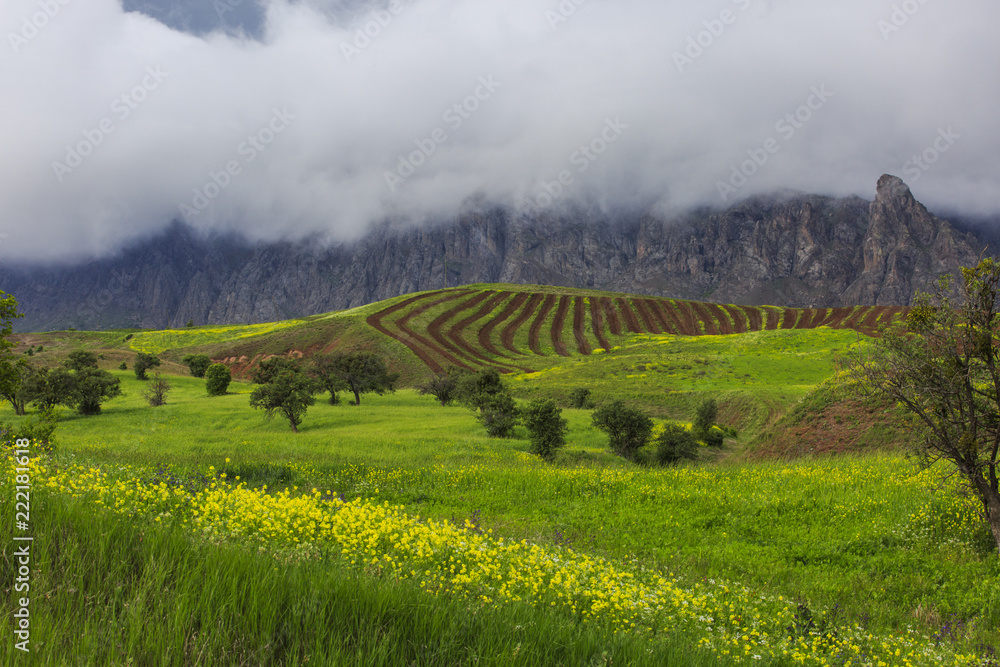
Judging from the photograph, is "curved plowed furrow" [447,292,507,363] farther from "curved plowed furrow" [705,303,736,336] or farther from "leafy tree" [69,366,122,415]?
"leafy tree" [69,366,122,415]

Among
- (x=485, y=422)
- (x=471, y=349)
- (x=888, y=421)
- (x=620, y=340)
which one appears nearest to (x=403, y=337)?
(x=471, y=349)

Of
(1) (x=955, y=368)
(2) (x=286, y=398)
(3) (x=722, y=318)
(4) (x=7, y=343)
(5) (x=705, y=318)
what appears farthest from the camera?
(3) (x=722, y=318)

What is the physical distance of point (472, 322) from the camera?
115188mm

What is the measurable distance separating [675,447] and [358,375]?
34541mm

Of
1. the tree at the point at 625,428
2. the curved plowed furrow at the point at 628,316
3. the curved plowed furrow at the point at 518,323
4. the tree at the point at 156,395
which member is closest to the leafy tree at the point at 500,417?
the tree at the point at 625,428

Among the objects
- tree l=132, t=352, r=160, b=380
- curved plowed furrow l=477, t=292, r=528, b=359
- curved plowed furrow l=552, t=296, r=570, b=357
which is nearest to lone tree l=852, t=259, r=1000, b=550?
tree l=132, t=352, r=160, b=380

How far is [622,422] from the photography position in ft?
99.4

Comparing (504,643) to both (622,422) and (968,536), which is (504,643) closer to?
(968,536)

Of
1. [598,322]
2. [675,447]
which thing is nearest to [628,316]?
[598,322]

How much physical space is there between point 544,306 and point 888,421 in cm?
11174

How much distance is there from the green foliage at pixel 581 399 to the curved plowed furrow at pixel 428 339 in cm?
3060

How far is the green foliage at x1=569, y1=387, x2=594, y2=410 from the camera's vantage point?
51300mm

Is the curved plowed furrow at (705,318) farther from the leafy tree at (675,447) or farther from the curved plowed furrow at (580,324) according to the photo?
the leafy tree at (675,447)

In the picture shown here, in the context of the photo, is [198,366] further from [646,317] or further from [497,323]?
[646,317]
